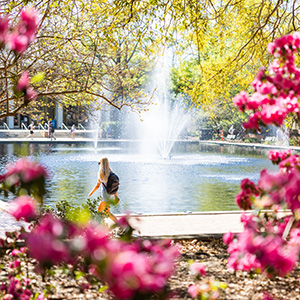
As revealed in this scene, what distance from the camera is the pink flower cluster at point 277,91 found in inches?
145

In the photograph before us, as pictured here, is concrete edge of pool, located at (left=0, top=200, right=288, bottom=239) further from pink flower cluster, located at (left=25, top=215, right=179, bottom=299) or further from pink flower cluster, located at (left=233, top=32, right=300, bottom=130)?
pink flower cluster, located at (left=25, top=215, right=179, bottom=299)

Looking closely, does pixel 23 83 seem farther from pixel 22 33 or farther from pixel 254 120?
pixel 254 120

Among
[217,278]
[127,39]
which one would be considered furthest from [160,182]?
[217,278]

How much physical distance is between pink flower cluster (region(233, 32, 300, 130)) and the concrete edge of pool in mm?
4522

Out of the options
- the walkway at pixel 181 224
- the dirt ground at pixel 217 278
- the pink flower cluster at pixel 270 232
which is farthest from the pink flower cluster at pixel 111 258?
the walkway at pixel 181 224

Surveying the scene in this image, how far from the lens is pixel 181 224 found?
9570mm

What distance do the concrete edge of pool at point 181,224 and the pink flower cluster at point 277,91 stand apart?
4.52 meters

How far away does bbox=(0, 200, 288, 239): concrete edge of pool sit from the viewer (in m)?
8.35

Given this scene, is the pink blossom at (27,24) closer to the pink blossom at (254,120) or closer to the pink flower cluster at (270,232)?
the pink blossom at (254,120)

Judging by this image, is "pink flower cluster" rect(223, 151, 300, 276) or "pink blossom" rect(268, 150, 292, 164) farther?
"pink blossom" rect(268, 150, 292, 164)

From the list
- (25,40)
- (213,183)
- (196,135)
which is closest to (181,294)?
(25,40)

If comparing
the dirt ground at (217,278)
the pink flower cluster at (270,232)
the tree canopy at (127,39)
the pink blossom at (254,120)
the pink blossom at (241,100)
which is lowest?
the dirt ground at (217,278)

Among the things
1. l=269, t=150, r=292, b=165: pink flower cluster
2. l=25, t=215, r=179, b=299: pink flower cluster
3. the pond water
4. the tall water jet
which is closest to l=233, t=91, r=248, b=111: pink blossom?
l=269, t=150, r=292, b=165: pink flower cluster

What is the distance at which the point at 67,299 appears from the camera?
17.5 feet
